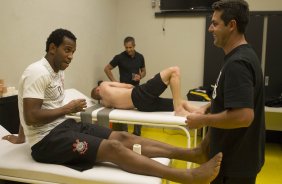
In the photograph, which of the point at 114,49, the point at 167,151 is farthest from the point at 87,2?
the point at 167,151

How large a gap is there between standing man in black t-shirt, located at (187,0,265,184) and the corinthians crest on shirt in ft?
2.23

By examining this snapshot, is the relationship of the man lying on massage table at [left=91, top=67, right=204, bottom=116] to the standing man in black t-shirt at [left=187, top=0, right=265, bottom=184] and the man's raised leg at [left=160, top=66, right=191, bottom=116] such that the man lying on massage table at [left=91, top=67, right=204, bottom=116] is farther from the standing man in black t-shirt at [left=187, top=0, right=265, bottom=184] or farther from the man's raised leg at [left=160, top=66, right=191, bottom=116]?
the standing man in black t-shirt at [left=187, top=0, right=265, bottom=184]

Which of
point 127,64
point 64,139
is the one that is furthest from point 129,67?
point 64,139

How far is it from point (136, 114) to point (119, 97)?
377mm

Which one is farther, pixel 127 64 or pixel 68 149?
pixel 127 64

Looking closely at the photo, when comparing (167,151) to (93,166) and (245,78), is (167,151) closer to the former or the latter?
(93,166)

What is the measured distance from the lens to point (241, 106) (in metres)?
1.22

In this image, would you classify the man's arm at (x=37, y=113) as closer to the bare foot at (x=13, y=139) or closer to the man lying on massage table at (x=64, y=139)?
the man lying on massage table at (x=64, y=139)

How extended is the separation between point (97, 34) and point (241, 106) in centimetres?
330

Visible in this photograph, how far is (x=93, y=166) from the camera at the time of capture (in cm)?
176

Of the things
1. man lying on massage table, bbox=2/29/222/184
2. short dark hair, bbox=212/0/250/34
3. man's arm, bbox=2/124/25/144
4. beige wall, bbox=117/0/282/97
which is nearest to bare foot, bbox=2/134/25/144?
man's arm, bbox=2/124/25/144

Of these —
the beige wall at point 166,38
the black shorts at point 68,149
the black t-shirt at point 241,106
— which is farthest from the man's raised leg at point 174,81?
the beige wall at point 166,38

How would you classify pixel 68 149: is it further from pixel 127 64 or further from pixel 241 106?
pixel 127 64

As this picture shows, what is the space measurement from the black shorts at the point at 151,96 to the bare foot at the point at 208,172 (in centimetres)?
129
